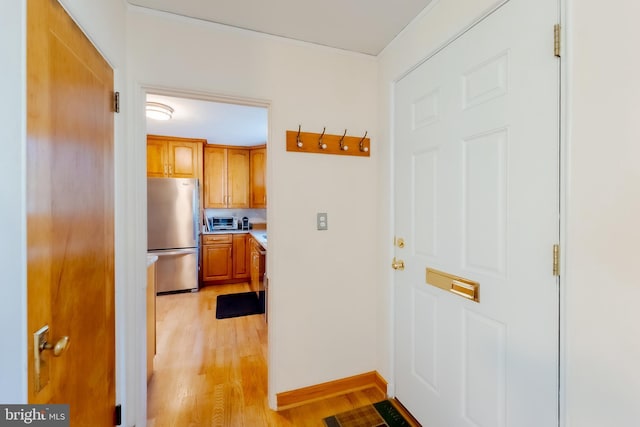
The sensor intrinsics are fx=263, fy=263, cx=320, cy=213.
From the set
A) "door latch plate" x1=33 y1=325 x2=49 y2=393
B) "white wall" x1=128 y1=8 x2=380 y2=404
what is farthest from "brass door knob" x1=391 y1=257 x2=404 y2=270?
"door latch plate" x1=33 y1=325 x2=49 y2=393

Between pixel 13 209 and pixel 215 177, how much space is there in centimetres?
402

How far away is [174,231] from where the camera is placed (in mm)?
3957

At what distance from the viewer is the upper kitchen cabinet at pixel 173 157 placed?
403 centimetres

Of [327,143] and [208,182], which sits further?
[208,182]

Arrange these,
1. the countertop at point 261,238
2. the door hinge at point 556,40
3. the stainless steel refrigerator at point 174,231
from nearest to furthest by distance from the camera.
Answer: the door hinge at point 556,40, the countertop at point 261,238, the stainless steel refrigerator at point 174,231

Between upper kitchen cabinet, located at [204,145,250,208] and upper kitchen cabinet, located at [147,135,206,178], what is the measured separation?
0.19m

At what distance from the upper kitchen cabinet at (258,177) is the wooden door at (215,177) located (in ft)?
1.54

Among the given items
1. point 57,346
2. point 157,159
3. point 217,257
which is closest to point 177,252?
point 217,257

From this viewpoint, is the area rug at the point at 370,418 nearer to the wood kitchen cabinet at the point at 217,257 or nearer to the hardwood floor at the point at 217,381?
the hardwood floor at the point at 217,381

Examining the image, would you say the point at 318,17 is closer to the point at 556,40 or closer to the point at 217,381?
the point at 556,40

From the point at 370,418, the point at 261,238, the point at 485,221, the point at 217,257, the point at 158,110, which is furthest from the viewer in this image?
the point at 217,257

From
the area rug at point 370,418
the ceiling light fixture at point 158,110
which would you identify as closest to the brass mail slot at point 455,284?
the area rug at point 370,418

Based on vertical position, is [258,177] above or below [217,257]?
above

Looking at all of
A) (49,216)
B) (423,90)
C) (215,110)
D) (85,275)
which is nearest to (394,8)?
(423,90)
